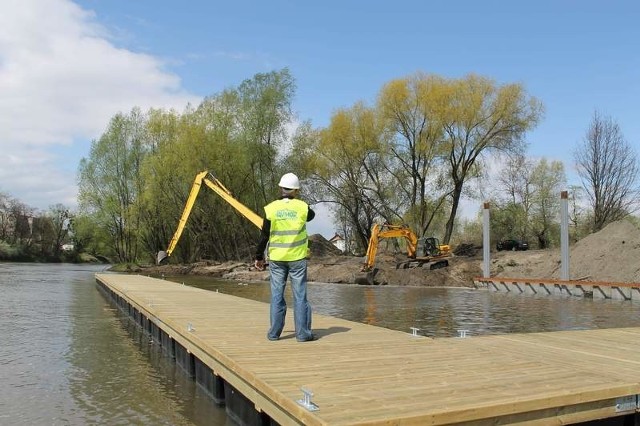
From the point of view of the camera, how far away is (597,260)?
29.9 m

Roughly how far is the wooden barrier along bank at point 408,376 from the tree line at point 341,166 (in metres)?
35.0

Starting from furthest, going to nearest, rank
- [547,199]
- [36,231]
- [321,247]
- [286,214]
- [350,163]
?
1. [36,231]
2. [321,247]
3. [547,199]
4. [350,163]
5. [286,214]

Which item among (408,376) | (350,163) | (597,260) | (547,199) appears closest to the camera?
(408,376)

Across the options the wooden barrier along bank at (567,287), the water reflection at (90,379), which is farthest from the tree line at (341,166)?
the water reflection at (90,379)

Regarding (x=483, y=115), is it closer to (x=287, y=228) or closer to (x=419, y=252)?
(x=419, y=252)

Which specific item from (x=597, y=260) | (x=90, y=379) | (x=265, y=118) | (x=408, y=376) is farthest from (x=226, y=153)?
(x=408, y=376)

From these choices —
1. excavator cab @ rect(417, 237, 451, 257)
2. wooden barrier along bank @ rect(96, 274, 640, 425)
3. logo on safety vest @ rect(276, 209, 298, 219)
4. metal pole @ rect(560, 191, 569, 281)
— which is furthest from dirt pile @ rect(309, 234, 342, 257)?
logo on safety vest @ rect(276, 209, 298, 219)

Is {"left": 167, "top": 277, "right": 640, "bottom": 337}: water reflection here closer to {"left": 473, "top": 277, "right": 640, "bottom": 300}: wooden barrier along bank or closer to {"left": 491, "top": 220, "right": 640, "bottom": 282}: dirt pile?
{"left": 473, "top": 277, "right": 640, "bottom": 300}: wooden barrier along bank

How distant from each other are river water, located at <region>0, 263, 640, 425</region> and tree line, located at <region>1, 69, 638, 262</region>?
21485 mm

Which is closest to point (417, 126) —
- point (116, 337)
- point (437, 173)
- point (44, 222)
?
point (437, 173)

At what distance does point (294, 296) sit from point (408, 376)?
2.14 meters

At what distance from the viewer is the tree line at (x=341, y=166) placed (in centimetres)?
4194

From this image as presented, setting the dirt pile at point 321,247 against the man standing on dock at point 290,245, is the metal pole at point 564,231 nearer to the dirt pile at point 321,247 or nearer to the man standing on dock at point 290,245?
the man standing on dock at point 290,245

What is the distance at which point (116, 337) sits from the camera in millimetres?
12023
